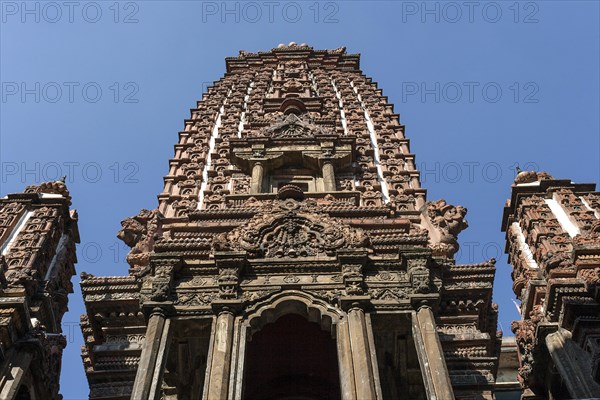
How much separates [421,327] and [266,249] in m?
3.40

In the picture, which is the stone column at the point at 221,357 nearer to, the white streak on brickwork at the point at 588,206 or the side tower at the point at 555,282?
the side tower at the point at 555,282

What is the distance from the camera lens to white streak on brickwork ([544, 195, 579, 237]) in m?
18.9

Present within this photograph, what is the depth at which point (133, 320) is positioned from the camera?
15.2 meters

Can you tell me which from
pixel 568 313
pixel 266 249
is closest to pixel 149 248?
pixel 266 249

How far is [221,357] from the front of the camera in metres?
12.2

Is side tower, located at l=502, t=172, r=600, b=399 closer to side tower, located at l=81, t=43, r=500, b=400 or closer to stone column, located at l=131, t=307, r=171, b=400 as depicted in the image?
side tower, located at l=81, t=43, r=500, b=400

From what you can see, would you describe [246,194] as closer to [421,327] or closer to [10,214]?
[10,214]

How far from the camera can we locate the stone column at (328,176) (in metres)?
20.2

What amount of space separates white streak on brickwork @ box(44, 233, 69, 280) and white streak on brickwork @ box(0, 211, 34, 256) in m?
0.92

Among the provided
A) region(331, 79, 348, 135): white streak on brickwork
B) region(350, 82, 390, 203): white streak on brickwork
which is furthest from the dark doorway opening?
region(331, 79, 348, 135): white streak on brickwork

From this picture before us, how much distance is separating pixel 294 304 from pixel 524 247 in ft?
27.0

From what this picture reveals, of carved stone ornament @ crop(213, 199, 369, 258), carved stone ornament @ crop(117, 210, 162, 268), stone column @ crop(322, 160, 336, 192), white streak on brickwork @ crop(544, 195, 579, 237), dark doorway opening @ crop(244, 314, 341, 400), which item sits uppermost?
stone column @ crop(322, 160, 336, 192)

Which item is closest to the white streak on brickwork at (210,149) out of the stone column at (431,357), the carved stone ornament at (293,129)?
the carved stone ornament at (293,129)

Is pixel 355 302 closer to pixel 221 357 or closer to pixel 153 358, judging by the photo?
pixel 221 357
